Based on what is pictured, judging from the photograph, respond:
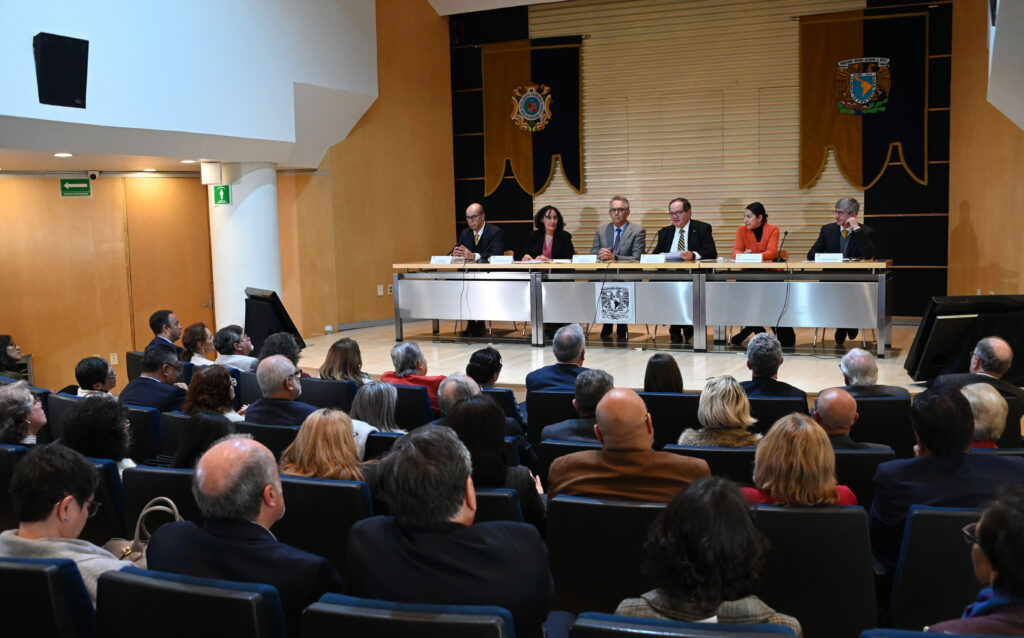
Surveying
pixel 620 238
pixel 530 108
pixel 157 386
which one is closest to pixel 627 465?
pixel 157 386

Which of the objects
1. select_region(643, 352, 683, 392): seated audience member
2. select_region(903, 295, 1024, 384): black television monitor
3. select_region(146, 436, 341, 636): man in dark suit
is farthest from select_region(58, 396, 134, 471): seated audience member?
select_region(903, 295, 1024, 384): black television monitor

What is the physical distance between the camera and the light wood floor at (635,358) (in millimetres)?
6359

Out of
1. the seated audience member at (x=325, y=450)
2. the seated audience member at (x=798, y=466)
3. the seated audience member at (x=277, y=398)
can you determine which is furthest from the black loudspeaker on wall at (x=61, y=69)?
the seated audience member at (x=798, y=466)

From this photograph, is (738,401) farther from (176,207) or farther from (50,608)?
(176,207)

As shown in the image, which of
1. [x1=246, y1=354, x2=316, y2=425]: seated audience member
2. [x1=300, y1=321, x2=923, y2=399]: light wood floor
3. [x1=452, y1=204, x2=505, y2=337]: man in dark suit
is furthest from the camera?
[x1=452, y1=204, x2=505, y2=337]: man in dark suit

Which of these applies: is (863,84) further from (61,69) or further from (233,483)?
(233,483)

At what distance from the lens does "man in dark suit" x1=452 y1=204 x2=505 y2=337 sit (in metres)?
8.99

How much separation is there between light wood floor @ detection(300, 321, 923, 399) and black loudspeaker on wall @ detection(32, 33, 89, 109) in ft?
8.91

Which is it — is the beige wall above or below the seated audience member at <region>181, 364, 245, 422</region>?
above

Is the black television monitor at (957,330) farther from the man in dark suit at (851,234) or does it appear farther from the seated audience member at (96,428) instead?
the seated audience member at (96,428)

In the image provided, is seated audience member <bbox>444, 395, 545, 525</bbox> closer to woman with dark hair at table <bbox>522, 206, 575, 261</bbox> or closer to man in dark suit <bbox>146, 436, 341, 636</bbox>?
man in dark suit <bbox>146, 436, 341, 636</bbox>

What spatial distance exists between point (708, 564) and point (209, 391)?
2.60 m

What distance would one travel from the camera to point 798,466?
2.25 meters

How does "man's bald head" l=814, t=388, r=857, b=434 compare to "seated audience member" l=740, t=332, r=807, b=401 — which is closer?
"man's bald head" l=814, t=388, r=857, b=434
